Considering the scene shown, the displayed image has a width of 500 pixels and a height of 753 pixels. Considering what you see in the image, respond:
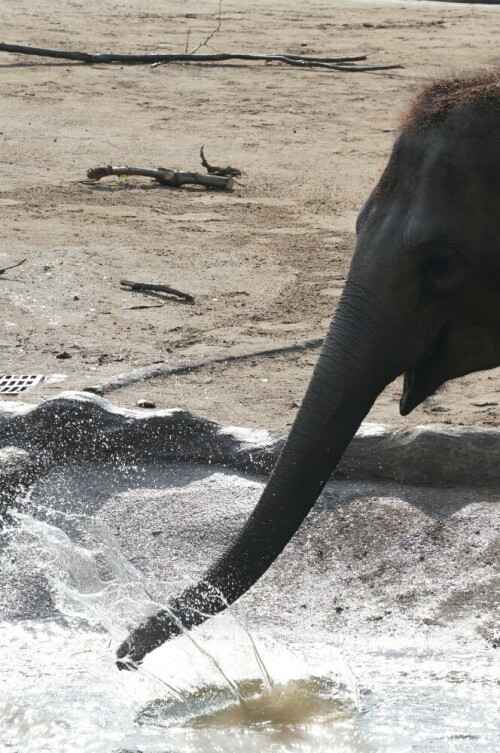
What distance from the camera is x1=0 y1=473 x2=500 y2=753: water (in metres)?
3.77

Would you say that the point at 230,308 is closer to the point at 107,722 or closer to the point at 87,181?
the point at 87,181

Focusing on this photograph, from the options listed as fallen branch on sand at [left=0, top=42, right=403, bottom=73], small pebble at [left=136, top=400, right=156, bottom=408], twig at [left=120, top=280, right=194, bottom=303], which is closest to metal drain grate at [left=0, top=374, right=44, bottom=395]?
small pebble at [left=136, top=400, right=156, bottom=408]

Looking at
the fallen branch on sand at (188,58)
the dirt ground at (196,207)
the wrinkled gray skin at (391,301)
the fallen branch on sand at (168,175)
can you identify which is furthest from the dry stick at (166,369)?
the fallen branch on sand at (188,58)

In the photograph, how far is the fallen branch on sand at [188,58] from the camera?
626 inches

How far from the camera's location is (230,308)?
25.7 ft

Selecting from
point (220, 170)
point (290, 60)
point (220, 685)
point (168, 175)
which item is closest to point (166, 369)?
point (220, 685)

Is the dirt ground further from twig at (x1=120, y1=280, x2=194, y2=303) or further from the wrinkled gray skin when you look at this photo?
the wrinkled gray skin

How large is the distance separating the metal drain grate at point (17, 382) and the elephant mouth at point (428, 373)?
311 centimetres

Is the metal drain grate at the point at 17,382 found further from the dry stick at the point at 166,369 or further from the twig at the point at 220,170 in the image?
the twig at the point at 220,170

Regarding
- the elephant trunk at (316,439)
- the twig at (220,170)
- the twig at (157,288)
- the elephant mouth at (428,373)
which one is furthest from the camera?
the twig at (220,170)

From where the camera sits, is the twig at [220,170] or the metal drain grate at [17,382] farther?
the twig at [220,170]

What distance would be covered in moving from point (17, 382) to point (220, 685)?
8.66ft

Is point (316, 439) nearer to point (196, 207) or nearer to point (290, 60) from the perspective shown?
point (196, 207)

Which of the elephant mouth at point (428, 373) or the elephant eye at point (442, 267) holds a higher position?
the elephant eye at point (442, 267)
